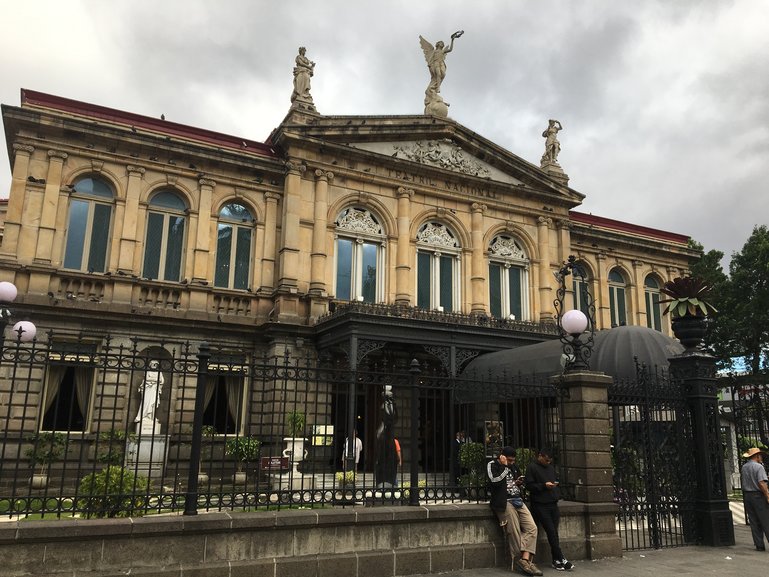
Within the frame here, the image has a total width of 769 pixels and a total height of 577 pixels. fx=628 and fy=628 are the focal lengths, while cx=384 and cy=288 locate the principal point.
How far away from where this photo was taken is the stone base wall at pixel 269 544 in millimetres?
6914

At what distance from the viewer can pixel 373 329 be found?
63.5ft

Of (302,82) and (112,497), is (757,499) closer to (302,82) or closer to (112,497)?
(112,497)

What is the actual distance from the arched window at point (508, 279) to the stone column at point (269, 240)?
349 inches

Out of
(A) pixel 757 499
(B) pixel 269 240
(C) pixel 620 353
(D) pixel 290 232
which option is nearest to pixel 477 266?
(D) pixel 290 232

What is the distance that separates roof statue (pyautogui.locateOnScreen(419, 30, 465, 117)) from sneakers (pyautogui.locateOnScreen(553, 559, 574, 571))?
19.9 metres

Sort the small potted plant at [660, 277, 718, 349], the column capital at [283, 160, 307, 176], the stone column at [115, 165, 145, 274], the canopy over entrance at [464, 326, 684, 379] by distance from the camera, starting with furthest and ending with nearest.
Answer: the column capital at [283, 160, 307, 176] → the stone column at [115, 165, 145, 274] → the canopy over entrance at [464, 326, 684, 379] → the small potted plant at [660, 277, 718, 349]

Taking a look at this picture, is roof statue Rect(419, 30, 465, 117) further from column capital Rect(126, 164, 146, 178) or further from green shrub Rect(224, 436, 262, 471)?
green shrub Rect(224, 436, 262, 471)

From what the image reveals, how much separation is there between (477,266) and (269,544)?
1798 cm

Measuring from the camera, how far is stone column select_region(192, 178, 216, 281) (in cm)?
2089

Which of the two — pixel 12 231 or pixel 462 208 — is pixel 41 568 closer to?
pixel 12 231

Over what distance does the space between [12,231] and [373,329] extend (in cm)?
1122

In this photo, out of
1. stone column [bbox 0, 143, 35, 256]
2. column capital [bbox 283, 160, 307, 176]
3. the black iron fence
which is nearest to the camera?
the black iron fence

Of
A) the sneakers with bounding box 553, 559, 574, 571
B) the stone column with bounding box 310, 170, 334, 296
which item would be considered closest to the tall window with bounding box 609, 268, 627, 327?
the stone column with bounding box 310, 170, 334, 296

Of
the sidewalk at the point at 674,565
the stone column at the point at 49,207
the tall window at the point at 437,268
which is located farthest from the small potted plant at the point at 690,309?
the stone column at the point at 49,207
